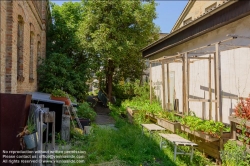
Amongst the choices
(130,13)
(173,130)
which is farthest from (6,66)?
(130,13)

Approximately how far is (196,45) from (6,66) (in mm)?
5704

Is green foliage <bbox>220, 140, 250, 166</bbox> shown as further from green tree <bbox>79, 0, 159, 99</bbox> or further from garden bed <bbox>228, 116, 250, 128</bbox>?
green tree <bbox>79, 0, 159, 99</bbox>

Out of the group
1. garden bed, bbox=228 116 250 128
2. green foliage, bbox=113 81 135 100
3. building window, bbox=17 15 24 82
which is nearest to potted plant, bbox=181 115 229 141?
garden bed, bbox=228 116 250 128

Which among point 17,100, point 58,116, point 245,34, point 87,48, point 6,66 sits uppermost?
point 87,48

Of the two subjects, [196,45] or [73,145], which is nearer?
[73,145]

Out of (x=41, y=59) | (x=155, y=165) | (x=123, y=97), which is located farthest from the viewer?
(x=123, y=97)

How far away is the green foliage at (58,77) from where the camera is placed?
9648 millimetres

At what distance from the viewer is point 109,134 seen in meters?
5.98

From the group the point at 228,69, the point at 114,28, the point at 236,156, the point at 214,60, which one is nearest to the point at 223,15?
the point at 214,60

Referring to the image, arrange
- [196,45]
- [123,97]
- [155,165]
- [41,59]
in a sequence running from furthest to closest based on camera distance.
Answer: [123,97] → [41,59] → [196,45] → [155,165]

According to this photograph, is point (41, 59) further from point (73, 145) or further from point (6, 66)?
point (73, 145)

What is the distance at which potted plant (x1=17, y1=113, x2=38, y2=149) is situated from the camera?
322 cm

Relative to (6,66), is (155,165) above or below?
below

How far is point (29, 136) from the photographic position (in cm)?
322
